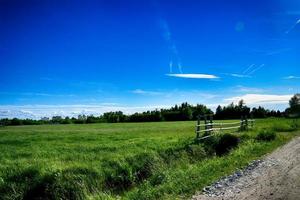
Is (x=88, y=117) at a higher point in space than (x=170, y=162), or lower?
higher

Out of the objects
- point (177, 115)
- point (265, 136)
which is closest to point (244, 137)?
point (265, 136)

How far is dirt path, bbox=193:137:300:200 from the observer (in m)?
9.77

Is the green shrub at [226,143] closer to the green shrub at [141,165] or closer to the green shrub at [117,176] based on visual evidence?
the green shrub at [141,165]

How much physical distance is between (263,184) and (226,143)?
12487 mm

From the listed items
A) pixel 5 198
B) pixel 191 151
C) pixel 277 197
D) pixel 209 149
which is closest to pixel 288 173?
pixel 277 197

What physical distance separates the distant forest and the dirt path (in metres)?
93.3

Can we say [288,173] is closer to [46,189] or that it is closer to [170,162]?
[170,162]

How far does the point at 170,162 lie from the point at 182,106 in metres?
120

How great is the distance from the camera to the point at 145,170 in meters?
14.7

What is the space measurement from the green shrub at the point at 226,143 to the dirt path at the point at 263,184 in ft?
22.1

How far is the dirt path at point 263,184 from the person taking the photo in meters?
9.77

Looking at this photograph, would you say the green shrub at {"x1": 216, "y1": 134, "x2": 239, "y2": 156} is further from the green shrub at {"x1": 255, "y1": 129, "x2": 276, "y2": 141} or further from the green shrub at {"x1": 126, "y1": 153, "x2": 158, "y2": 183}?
the green shrub at {"x1": 126, "y1": 153, "x2": 158, "y2": 183}

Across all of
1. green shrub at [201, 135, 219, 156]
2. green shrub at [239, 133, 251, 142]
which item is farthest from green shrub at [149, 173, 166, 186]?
green shrub at [239, 133, 251, 142]

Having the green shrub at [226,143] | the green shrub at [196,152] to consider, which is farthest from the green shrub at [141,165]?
the green shrub at [226,143]
